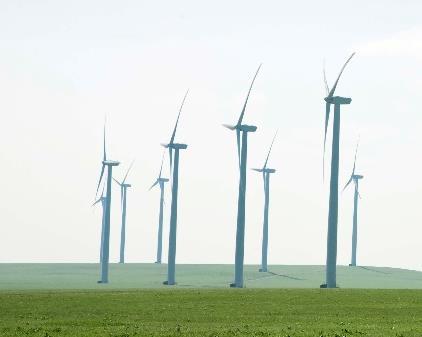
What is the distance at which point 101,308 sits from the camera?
63.6 m

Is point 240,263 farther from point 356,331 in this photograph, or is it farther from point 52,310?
point 356,331

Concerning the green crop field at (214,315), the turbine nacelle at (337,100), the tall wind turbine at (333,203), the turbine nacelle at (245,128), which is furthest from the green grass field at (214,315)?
the turbine nacelle at (245,128)

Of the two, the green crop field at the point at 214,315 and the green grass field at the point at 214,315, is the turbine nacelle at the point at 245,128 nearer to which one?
the green crop field at the point at 214,315

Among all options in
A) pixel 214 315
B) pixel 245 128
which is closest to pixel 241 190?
pixel 245 128

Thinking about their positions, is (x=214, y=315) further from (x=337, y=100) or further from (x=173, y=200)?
(x=173, y=200)

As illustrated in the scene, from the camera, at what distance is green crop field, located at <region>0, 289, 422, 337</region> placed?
44.7 m

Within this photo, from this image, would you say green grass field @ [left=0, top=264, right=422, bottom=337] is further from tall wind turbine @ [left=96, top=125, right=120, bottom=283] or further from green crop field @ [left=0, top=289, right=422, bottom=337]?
tall wind turbine @ [left=96, top=125, right=120, bottom=283]

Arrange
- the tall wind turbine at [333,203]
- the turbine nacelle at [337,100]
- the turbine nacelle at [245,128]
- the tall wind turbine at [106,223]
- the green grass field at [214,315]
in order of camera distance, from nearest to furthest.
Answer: the green grass field at [214,315] < the tall wind turbine at [333,203] < the turbine nacelle at [337,100] < the turbine nacelle at [245,128] < the tall wind turbine at [106,223]

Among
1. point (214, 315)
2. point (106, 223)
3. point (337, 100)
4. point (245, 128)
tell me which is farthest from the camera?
point (106, 223)

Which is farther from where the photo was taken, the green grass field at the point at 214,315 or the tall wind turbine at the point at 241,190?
the tall wind turbine at the point at 241,190

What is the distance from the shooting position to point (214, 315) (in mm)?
56969

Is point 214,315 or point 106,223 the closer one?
point 214,315

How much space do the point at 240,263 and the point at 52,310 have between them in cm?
5656

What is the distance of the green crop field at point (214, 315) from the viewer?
4472 centimetres
